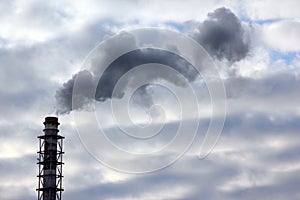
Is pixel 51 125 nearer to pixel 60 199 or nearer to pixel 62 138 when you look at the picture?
pixel 62 138

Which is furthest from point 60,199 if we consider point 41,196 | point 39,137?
point 39,137

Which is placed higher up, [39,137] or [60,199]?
[39,137]

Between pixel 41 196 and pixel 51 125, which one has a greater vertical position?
pixel 51 125

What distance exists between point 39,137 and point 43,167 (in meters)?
4.29

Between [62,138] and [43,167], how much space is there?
16.4 ft

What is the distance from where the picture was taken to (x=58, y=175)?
10844cm

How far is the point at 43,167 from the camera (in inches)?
4252

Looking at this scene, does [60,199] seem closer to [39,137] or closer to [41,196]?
[41,196]

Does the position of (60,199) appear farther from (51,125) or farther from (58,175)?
(51,125)

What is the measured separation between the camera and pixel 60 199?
107875 millimetres

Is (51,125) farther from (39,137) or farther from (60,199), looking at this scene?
(60,199)

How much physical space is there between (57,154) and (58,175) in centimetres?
298

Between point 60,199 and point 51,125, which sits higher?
point 51,125

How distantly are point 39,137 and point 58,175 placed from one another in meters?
6.03
